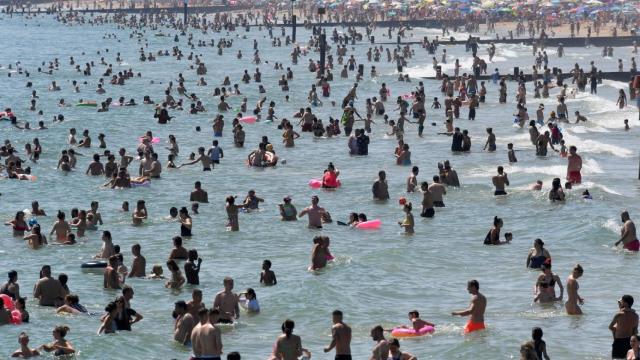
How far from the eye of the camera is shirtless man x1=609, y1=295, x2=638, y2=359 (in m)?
18.8

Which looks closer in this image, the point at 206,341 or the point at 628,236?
the point at 206,341

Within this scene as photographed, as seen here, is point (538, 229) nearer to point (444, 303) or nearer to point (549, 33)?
point (444, 303)

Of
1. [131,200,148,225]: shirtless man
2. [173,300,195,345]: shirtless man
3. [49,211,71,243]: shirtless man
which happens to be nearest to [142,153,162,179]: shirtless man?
[131,200,148,225]: shirtless man

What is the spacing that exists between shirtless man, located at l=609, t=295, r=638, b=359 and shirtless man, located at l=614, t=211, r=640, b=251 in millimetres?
8578

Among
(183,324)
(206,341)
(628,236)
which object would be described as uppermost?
(206,341)

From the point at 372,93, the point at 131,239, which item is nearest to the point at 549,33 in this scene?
the point at 372,93

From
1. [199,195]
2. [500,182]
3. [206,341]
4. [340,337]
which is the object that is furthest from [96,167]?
[206,341]

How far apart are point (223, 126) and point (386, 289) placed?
987 inches

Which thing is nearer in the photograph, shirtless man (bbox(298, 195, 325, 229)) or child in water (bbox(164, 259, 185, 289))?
child in water (bbox(164, 259, 185, 289))

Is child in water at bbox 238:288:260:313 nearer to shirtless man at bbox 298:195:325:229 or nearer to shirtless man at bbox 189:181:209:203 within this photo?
shirtless man at bbox 298:195:325:229

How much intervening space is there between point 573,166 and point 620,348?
17.0 m

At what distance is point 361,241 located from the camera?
30.0 m

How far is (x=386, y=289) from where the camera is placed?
2575 cm

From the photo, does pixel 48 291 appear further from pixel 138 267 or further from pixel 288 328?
pixel 288 328
